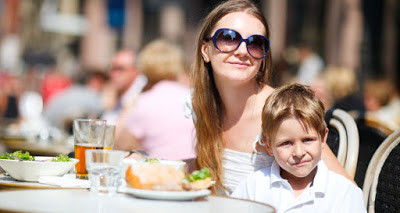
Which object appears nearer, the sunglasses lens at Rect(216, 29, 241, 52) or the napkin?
the napkin

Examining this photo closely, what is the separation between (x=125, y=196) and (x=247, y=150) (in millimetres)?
1026

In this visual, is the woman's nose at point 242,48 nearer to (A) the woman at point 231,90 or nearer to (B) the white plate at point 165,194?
(A) the woman at point 231,90

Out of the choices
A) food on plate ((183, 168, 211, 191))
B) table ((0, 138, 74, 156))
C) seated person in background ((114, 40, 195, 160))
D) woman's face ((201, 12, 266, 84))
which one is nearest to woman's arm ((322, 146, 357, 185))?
woman's face ((201, 12, 266, 84))

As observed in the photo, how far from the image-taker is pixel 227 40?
2578mm

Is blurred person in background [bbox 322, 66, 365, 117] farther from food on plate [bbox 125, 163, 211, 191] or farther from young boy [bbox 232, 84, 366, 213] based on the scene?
food on plate [bbox 125, 163, 211, 191]

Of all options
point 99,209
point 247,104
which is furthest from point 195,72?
point 99,209

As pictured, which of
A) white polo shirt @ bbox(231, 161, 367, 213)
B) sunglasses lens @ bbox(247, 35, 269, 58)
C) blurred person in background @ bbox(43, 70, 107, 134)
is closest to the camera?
white polo shirt @ bbox(231, 161, 367, 213)

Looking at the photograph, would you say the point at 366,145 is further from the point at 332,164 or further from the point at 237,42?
the point at 237,42

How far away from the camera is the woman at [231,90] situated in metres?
2.58

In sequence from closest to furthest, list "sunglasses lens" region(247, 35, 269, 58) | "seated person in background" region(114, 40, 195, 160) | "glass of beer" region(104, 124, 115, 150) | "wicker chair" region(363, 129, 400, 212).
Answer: "glass of beer" region(104, 124, 115, 150), "wicker chair" region(363, 129, 400, 212), "sunglasses lens" region(247, 35, 269, 58), "seated person in background" region(114, 40, 195, 160)

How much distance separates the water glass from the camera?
1.74m

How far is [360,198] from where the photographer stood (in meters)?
2.14

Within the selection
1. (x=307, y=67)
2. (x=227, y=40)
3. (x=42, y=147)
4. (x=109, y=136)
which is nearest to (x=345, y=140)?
(x=227, y=40)

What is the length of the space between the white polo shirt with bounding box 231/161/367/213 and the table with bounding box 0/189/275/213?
0.45 m
